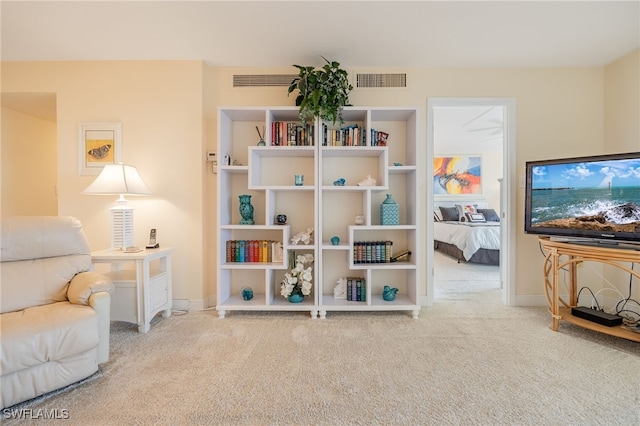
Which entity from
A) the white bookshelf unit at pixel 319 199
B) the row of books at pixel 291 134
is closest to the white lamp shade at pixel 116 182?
the white bookshelf unit at pixel 319 199

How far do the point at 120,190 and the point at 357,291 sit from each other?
230 centimetres

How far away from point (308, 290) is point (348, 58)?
228 cm

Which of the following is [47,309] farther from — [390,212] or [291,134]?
[390,212]

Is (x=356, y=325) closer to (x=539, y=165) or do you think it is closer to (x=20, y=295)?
(x=539, y=165)

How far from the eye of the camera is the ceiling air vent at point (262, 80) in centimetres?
287

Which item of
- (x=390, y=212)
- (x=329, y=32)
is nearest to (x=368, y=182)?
(x=390, y=212)

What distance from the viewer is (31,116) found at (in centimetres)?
345

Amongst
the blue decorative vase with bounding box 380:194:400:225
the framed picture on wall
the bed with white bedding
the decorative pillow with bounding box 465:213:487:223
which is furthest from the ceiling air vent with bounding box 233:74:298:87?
the framed picture on wall

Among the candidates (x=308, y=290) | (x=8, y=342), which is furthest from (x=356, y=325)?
(x=8, y=342)

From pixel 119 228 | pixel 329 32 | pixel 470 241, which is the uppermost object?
pixel 329 32

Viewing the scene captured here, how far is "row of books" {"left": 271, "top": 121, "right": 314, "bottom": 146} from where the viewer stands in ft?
8.68

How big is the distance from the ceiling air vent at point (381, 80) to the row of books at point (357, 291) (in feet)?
6.67

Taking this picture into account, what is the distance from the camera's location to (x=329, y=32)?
7.61 feet

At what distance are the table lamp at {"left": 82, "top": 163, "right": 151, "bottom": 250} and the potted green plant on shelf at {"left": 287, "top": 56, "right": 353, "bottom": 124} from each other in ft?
5.25
